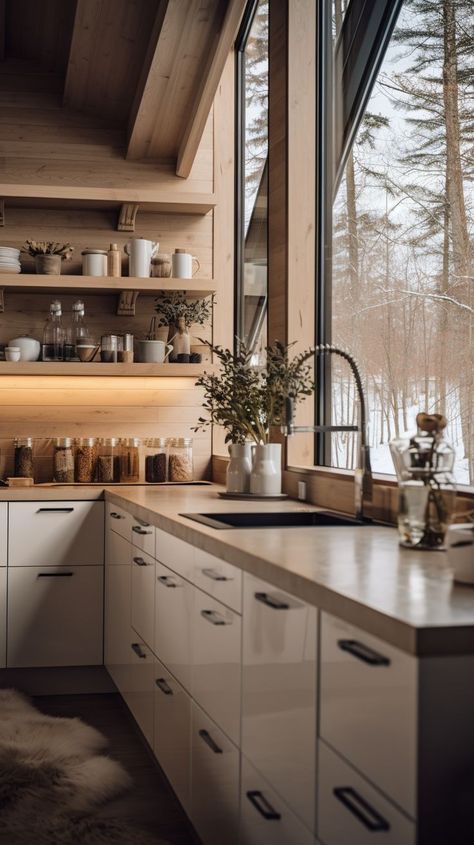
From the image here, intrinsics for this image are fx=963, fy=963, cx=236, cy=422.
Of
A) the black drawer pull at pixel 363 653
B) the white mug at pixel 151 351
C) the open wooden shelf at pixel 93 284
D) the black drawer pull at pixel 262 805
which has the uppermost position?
the open wooden shelf at pixel 93 284

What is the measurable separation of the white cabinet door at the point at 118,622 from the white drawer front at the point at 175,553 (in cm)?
61

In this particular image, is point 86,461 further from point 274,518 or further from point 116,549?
point 274,518

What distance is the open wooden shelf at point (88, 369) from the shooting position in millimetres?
4418

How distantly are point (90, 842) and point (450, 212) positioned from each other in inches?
77.1

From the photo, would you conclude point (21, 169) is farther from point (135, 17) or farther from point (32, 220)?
point (135, 17)

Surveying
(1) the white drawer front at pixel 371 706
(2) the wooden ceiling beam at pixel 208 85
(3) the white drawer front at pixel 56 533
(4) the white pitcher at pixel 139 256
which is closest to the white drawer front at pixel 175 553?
(1) the white drawer front at pixel 371 706

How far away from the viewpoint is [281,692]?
1.75 m

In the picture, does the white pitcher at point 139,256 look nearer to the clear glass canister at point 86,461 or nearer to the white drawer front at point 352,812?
the clear glass canister at point 86,461

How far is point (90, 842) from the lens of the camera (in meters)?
2.54

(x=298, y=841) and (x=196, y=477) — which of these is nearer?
(x=298, y=841)

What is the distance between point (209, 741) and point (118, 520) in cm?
160

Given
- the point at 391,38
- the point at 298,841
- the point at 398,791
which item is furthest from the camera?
the point at 391,38

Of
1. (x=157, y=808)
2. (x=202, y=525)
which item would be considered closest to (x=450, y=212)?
(x=202, y=525)

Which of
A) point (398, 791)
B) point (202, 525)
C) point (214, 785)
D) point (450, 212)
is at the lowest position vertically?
point (214, 785)
